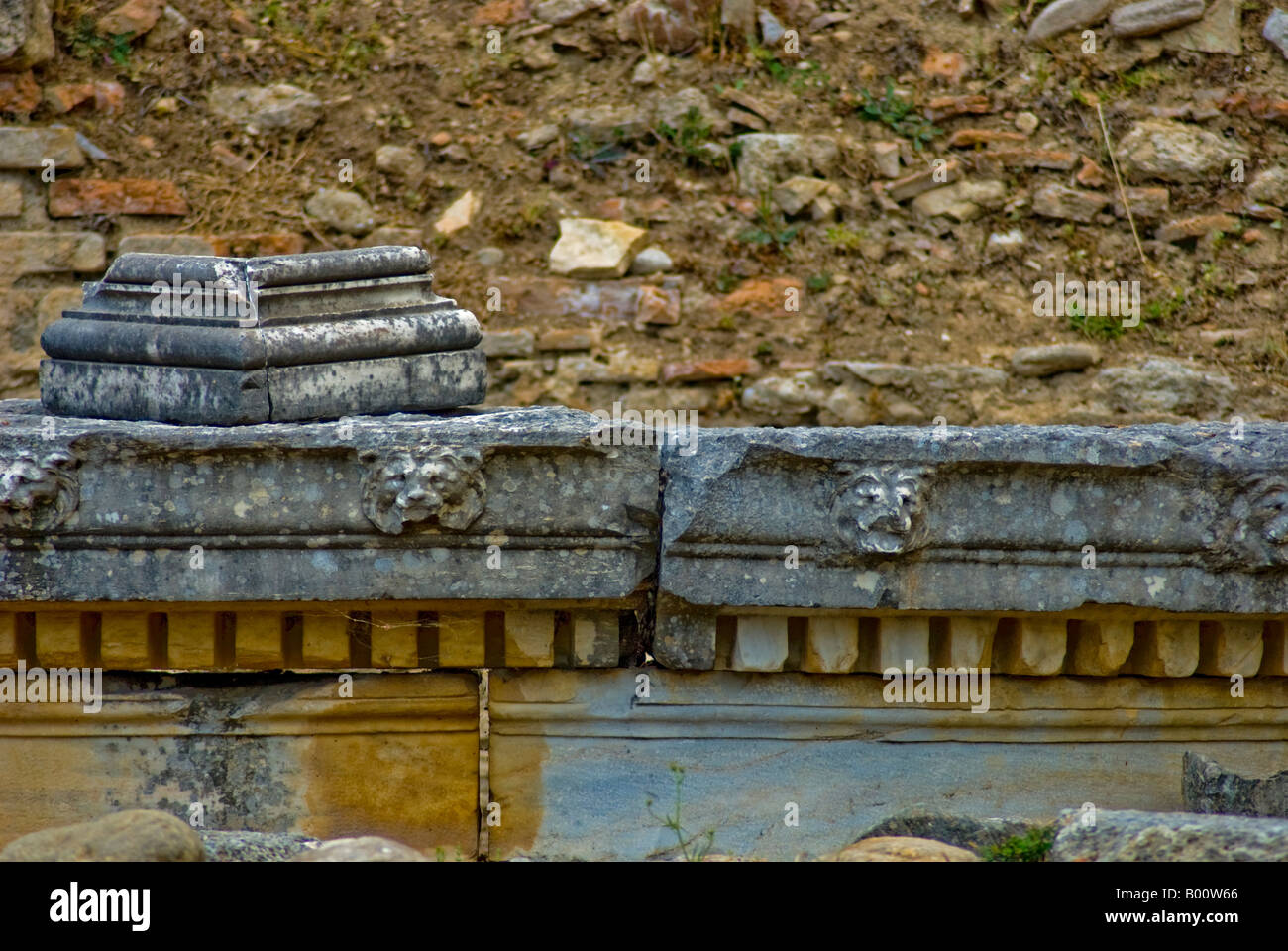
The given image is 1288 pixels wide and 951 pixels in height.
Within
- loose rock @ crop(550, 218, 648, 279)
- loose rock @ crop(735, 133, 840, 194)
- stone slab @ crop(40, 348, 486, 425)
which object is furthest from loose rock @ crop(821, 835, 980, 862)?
loose rock @ crop(735, 133, 840, 194)

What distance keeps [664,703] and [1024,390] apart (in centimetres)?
271

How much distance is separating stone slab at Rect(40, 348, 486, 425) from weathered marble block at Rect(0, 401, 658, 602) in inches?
7.8

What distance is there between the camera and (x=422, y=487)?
8.98 ft

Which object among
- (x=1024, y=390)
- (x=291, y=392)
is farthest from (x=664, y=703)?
(x=1024, y=390)

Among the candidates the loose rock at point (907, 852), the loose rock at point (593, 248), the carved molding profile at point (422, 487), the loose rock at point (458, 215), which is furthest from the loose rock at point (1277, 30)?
the loose rock at point (907, 852)

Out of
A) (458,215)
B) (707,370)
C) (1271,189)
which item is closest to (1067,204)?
(1271,189)

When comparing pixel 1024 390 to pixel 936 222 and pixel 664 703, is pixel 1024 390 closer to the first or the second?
pixel 936 222

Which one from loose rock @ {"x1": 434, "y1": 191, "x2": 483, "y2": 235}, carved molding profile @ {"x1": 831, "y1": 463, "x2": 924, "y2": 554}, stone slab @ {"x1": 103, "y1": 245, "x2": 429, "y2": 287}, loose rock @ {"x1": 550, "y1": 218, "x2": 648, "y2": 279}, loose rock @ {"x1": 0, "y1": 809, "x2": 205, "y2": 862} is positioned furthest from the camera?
loose rock @ {"x1": 434, "y1": 191, "x2": 483, "y2": 235}

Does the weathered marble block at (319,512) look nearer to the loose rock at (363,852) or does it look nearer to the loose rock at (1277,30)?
the loose rock at (363,852)

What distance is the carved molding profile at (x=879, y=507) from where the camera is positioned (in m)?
2.77

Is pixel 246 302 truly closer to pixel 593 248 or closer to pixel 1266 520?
pixel 1266 520

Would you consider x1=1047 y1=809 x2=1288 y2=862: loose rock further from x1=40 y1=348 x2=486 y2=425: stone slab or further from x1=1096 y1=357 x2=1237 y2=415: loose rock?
x1=1096 y1=357 x2=1237 y2=415: loose rock

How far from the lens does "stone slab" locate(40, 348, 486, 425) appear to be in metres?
3.02

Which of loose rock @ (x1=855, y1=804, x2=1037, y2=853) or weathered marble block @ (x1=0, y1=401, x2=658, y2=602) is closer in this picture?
loose rock @ (x1=855, y1=804, x2=1037, y2=853)
